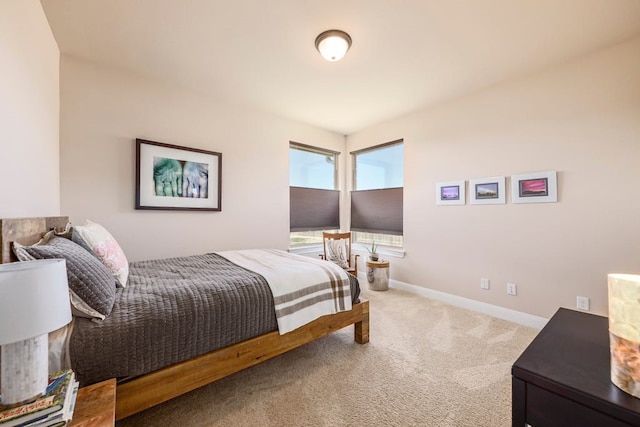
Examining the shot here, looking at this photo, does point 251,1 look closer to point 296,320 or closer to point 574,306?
point 296,320

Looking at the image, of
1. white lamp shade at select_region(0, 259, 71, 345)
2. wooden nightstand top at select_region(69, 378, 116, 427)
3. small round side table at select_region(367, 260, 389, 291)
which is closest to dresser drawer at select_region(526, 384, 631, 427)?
wooden nightstand top at select_region(69, 378, 116, 427)

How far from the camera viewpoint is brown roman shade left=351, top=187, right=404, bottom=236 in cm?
389

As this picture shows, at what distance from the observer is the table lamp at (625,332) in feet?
2.57

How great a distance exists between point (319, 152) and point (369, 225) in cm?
148

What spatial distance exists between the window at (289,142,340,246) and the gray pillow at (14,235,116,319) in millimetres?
2776

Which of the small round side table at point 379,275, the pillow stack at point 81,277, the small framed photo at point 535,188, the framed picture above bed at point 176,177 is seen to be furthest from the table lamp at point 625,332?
the framed picture above bed at point 176,177

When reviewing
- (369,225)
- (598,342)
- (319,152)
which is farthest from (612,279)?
(319,152)

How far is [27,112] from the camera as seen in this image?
1654 mm

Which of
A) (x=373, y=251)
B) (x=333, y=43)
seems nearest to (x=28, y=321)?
(x=333, y=43)

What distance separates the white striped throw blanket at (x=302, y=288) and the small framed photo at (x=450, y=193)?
186cm

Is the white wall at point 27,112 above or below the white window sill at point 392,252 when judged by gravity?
above

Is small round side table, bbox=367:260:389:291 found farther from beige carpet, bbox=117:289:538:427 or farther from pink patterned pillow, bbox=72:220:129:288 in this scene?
pink patterned pillow, bbox=72:220:129:288

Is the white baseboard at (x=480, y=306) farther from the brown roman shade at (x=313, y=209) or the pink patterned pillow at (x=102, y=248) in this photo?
the pink patterned pillow at (x=102, y=248)

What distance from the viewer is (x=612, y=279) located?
83 cm
